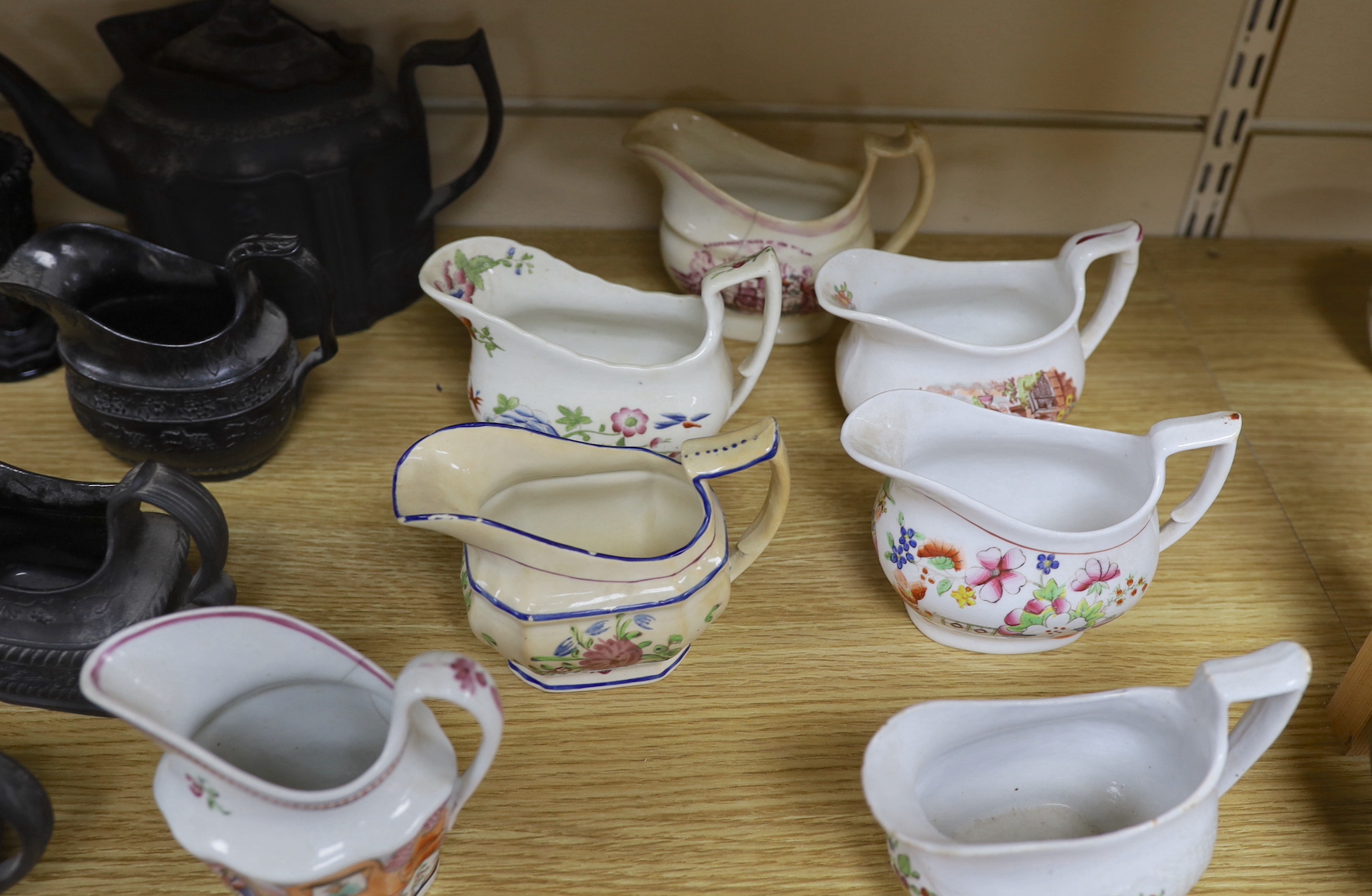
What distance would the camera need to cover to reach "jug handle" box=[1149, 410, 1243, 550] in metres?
0.66

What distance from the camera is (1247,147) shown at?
3.54ft

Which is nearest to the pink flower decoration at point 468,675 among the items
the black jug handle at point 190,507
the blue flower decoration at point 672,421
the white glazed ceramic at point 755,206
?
the black jug handle at point 190,507

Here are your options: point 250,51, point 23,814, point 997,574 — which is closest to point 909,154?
point 997,574

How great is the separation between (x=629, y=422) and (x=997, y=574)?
0.27 m

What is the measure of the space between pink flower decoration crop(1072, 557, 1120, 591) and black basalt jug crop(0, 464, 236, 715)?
493 mm

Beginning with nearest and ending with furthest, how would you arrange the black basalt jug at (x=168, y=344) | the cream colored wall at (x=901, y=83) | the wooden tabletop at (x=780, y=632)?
the wooden tabletop at (x=780, y=632) < the black basalt jug at (x=168, y=344) < the cream colored wall at (x=901, y=83)

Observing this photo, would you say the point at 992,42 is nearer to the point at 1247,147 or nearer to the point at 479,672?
the point at 1247,147

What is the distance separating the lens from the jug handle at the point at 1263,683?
0.53 metres

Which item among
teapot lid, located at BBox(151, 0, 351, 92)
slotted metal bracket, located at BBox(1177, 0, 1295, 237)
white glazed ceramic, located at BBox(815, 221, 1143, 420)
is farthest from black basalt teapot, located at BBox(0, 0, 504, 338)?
slotted metal bracket, located at BBox(1177, 0, 1295, 237)

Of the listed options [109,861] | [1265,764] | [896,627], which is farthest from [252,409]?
[1265,764]

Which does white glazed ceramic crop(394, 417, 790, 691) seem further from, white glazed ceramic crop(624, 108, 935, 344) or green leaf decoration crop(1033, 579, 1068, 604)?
white glazed ceramic crop(624, 108, 935, 344)

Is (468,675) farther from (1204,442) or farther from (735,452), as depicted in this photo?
(1204,442)

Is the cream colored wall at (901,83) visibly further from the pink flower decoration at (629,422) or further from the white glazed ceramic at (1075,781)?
the white glazed ceramic at (1075,781)

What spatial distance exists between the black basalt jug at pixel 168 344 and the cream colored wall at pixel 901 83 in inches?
11.9
